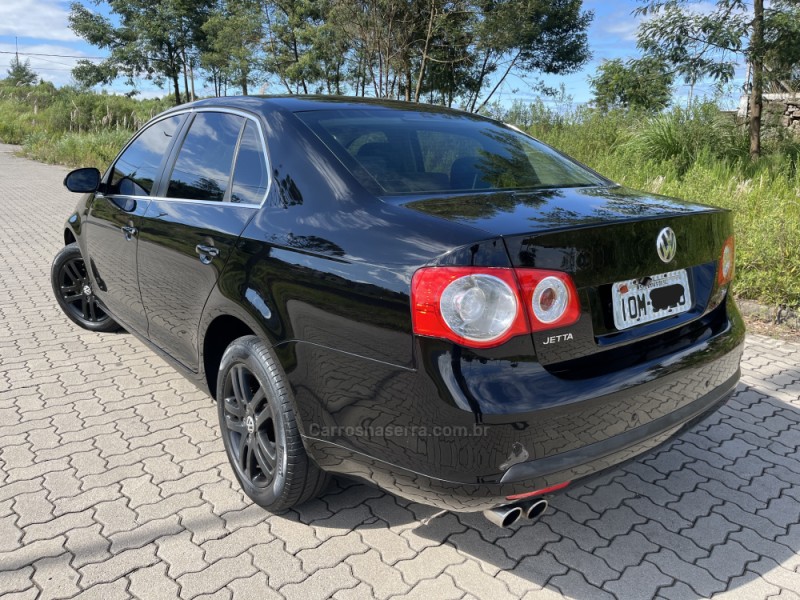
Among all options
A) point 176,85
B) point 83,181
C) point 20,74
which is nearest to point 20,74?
point 20,74

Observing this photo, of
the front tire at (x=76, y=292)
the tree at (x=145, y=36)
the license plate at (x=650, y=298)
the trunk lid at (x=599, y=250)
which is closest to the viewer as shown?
the trunk lid at (x=599, y=250)

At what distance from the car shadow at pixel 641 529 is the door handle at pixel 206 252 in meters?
1.10

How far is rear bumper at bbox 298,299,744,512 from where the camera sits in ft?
6.05

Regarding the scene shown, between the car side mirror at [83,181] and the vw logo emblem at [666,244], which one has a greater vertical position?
the car side mirror at [83,181]

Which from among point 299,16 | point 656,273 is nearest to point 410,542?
point 656,273

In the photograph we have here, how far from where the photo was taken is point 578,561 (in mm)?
2414

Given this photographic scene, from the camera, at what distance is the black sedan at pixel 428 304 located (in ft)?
6.15

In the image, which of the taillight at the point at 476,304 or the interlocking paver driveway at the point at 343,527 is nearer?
the taillight at the point at 476,304

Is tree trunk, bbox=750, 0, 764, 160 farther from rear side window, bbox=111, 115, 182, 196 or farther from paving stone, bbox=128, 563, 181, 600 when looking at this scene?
paving stone, bbox=128, 563, 181, 600

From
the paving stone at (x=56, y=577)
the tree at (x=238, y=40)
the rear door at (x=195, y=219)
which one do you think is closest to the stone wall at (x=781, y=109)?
the rear door at (x=195, y=219)

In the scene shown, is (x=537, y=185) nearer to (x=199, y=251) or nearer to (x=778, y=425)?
(x=199, y=251)

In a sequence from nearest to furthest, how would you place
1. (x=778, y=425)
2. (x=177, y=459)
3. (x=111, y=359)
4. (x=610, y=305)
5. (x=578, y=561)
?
1. (x=610, y=305)
2. (x=578, y=561)
3. (x=177, y=459)
4. (x=778, y=425)
5. (x=111, y=359)

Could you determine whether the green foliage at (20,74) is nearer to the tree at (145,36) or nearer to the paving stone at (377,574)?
the tree at (145,36)

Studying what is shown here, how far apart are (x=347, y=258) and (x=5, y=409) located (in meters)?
2.62
